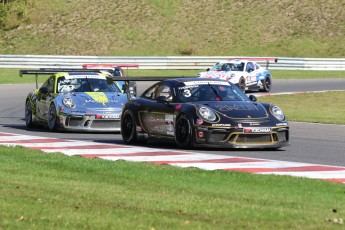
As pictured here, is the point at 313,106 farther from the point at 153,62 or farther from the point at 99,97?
the point at 153,62

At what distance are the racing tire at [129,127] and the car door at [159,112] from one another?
0.24 m

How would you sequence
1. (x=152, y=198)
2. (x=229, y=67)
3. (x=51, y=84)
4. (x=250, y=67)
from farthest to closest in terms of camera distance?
(x=250, y=67)
(x=229, y=67)
(x=51, y=84)
(x=152, y=198)

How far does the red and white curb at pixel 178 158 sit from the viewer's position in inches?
507

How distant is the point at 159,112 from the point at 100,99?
4034 millimetres

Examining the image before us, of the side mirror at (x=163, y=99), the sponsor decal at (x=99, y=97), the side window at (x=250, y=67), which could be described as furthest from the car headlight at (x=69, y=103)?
the side window at (x=250, y=67)

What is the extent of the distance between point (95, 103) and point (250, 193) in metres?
11.0

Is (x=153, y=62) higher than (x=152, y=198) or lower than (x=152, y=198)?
lower

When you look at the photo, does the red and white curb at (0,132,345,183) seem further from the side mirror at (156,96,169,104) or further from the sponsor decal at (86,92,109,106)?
the sponsor decal at (86,92,109,106)

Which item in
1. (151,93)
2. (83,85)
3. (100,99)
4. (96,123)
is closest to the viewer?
(151,93)

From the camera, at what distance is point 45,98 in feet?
71.8

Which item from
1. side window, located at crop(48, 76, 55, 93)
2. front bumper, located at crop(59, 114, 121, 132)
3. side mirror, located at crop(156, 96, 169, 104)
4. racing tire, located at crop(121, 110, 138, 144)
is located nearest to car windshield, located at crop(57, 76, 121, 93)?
side window, located at crop(48, 76, 55, 93)

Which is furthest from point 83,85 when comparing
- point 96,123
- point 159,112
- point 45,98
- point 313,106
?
point 313,106

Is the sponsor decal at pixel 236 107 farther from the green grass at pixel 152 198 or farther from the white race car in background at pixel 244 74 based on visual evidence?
the white race car in background at pixel 244 74

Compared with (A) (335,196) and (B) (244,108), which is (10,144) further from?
(A) (335,196)
